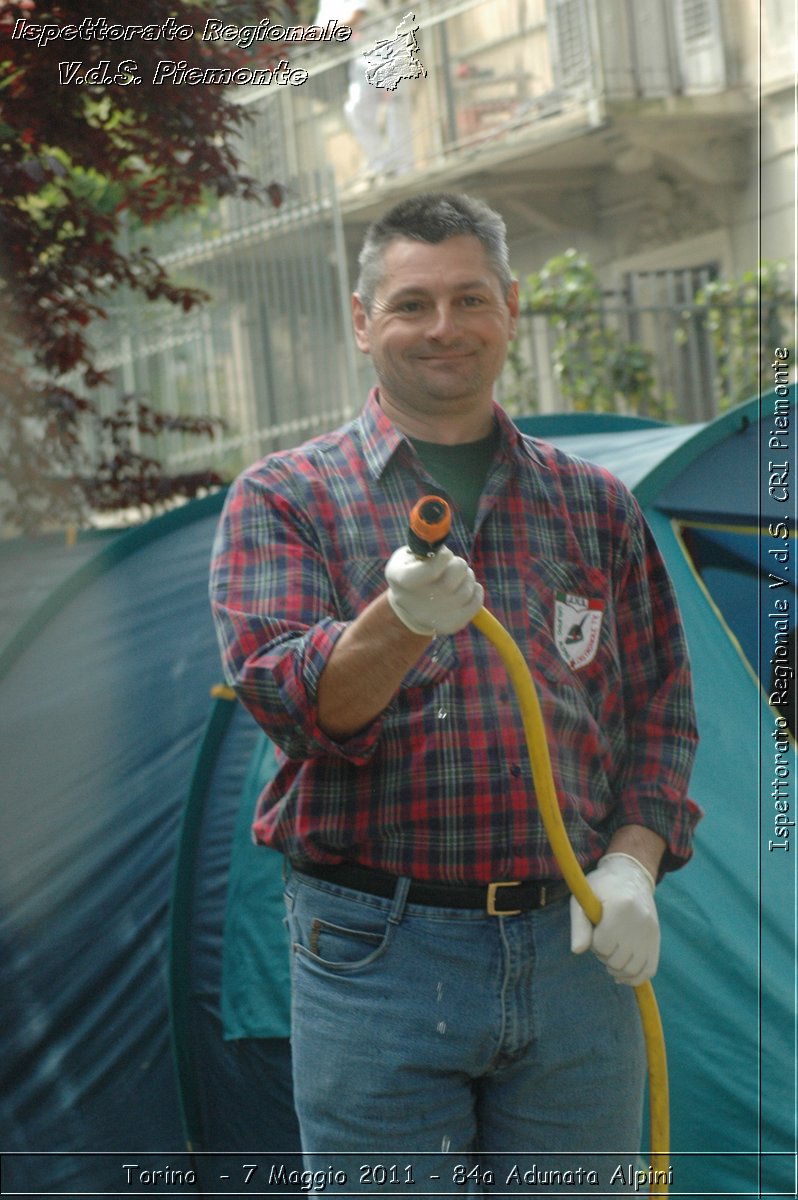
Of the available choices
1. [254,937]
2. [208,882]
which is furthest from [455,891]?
[208,882]

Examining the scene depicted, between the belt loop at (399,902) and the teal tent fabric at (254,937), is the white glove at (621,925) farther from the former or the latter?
the teal tent fabric at (254,937)

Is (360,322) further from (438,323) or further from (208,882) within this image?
(208,882)

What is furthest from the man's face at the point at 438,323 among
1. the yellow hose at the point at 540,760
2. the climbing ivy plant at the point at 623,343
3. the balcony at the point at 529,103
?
the climbing ivy plant at the point at 623,343

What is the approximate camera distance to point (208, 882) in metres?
2.36

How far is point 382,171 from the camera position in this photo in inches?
108

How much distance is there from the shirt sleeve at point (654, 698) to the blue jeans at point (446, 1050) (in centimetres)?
18

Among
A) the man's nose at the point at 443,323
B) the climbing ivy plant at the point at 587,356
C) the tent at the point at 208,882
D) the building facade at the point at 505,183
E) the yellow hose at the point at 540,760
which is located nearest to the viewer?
the yellow hose at the point at 540,760

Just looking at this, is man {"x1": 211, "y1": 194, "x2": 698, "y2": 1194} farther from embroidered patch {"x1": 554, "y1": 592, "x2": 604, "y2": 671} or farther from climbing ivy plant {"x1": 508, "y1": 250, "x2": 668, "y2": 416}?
climbing ivy plant {"x1": 508, "y1": 250, "x2": 668, "y2": 416}

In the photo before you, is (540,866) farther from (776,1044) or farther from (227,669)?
(776,1044)

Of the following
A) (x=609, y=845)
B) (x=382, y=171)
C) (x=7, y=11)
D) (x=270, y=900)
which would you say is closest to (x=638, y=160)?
(x=382, y=171)

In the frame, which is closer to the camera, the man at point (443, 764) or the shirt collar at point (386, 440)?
the man at point (443, 764)

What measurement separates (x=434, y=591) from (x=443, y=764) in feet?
0.86

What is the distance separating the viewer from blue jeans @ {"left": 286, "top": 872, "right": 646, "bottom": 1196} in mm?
1376

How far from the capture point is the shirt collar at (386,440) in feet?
4.97
